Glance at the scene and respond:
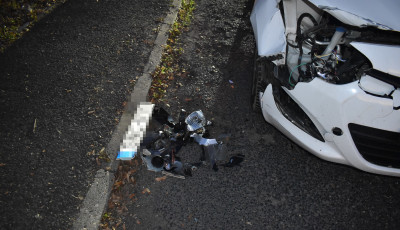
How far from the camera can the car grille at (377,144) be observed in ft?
7.72

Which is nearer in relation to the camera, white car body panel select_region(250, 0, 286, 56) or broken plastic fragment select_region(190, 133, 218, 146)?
white car body panel select_region(250, 0, 286, 56)

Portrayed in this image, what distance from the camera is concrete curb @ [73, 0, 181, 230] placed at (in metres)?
2.59

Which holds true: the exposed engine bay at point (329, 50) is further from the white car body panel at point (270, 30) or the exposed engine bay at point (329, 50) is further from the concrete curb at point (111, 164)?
the concrete curb at point (111, 164)

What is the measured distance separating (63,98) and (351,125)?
329 cm

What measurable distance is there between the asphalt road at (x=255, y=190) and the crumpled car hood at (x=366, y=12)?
1.46m

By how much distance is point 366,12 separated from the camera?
2598 millimetres

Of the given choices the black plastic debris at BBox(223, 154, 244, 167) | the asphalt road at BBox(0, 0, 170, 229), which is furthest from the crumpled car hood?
the asphalt road at BBox(0, 0, 170, 229)

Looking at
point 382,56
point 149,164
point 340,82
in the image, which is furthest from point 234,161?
point 382,56

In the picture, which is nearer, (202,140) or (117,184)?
(117,184)

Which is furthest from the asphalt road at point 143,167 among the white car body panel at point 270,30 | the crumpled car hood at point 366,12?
the crumpled car hood at point 366,12

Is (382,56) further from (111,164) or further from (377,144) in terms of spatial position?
(111,164)

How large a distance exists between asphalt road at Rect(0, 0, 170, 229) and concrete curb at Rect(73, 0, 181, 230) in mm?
73

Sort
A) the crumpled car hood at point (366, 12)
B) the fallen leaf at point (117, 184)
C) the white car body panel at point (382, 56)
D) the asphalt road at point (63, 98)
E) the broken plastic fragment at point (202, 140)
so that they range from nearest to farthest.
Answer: the white car body panel at point (382, 56) < the crumpled car hood at point (366, 12) < the asphalt road at point (63, 98) < the fallen leaf at point (117, 184) < the broken plastic fragment at point (202, 140)

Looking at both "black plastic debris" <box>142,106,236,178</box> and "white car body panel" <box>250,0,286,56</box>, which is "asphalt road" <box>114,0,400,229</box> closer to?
"black plastic debris" <box>142,106,236,178</box>
